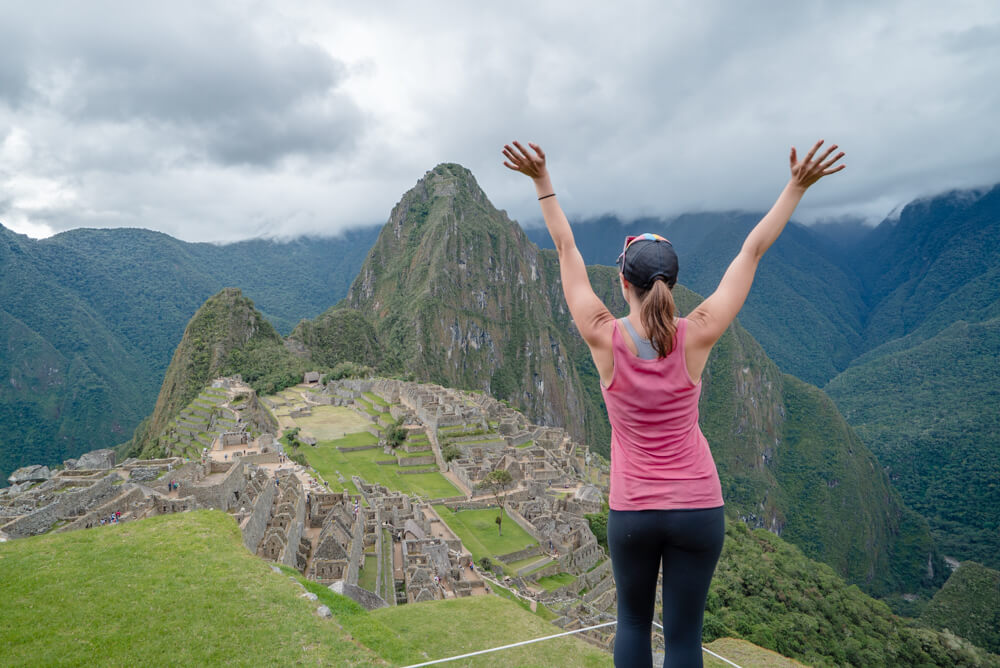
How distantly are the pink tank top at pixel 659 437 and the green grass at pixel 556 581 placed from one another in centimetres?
Answer: 2111

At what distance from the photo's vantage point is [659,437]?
2.31 meters

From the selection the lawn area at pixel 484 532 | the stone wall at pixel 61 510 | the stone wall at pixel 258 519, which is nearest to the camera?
the stone wall at pixel 258 519

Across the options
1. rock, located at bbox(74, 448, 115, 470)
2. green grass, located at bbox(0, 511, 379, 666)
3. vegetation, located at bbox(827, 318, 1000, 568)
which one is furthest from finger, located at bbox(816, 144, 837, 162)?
vegetation, located at bbox(827, 318, 1000, 568)

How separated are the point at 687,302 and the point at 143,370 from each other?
136m

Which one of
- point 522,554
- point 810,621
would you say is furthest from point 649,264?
point 810,621

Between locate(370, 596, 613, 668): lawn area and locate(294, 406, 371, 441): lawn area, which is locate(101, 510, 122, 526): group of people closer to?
locate(370, 596, 613, 668): lawn area

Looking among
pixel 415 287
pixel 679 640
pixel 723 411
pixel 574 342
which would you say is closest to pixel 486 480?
pixel 679 640

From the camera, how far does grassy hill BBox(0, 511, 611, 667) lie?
5.98m

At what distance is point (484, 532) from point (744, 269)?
2479cm

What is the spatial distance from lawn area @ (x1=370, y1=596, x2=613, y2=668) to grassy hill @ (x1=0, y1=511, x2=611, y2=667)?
0.11 feet

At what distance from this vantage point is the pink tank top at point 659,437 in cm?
225

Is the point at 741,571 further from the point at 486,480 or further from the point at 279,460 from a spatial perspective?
the point at 279,460

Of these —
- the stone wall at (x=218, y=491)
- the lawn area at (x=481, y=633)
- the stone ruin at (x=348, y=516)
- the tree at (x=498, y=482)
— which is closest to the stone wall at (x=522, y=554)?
the stone ruin at (x=348, y=516)

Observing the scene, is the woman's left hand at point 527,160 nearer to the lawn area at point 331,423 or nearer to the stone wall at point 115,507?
the stone wall at point 115,507
